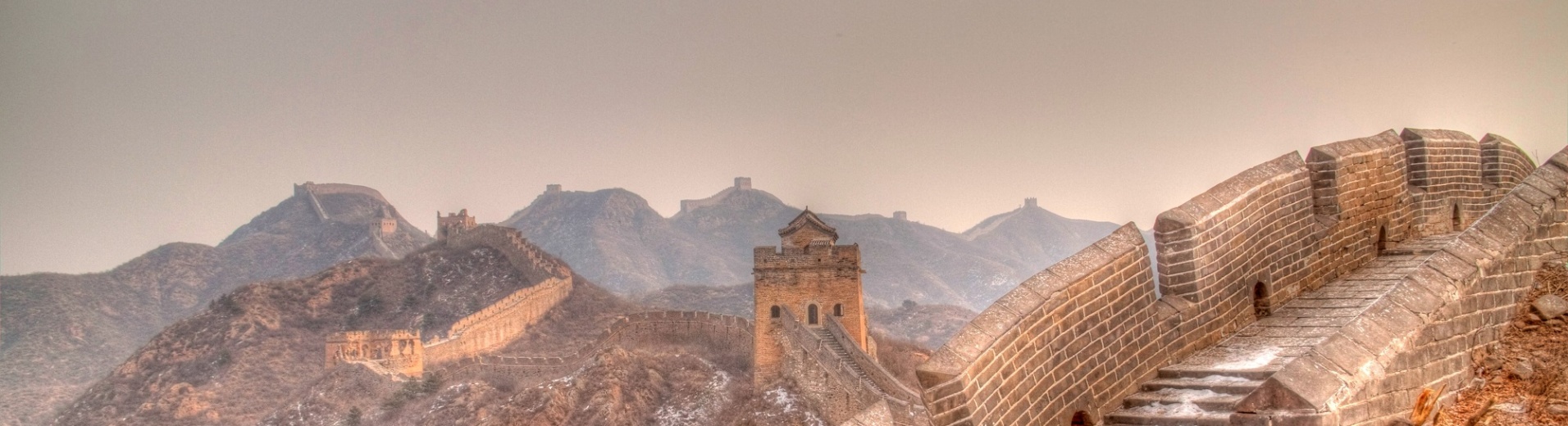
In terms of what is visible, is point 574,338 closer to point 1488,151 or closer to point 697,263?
point 697,263

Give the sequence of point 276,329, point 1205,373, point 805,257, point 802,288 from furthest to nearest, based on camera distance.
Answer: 1. point 276,329
2. point 805,257
3. point 802,288
4. point 1205,373

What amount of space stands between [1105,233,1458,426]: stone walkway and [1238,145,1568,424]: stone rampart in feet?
1.66

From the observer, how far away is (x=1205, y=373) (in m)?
6.95

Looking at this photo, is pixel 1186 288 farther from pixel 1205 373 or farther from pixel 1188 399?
pixel 1188 399

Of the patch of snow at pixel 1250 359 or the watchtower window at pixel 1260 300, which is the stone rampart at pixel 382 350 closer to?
the watchtower window at pixel 1260 300

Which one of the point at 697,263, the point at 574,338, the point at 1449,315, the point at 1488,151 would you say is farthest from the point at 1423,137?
the point at 697,263

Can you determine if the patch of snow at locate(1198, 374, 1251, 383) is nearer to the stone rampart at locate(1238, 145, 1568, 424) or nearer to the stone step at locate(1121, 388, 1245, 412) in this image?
the stone step at locate(1121, 388, 1245, 412)

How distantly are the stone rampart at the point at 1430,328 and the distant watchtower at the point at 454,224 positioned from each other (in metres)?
54.7

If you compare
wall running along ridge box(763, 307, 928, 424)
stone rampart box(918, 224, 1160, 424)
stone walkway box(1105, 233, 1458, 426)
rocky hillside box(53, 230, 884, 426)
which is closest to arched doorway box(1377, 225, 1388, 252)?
stone walkway box(1105, 233, 1458, 426)

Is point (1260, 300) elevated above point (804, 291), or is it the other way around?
point (1260, 300)

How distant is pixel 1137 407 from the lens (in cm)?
672

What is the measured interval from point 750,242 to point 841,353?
4350 centimetres

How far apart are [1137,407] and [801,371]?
2080 cm

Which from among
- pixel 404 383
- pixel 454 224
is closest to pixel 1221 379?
pixel 404 383
